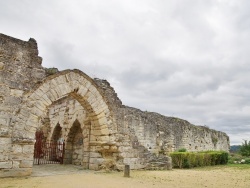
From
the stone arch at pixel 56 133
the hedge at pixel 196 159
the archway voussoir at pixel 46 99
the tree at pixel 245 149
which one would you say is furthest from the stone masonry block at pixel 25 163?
the tree at pixel 245 149

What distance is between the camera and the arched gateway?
6823 millimetres

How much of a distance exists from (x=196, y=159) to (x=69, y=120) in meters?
6.45

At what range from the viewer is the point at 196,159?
40.9 feet

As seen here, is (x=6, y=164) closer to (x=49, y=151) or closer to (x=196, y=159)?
(x=49, y=151)

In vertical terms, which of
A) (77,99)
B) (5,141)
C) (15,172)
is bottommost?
(15,172)

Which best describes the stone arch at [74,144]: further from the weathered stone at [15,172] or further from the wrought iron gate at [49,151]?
the weathered stone at [15,172]

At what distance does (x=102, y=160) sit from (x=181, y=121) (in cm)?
824

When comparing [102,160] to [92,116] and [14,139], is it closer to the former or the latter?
[92,116]

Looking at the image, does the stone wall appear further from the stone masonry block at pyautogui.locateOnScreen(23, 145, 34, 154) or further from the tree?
the tree

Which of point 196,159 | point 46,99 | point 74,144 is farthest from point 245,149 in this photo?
point 46,99

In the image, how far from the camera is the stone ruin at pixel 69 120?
265 inches

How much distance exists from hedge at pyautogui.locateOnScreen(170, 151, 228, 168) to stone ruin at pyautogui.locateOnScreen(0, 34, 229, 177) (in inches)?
36.9

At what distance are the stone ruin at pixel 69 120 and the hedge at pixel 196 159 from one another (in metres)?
0.94

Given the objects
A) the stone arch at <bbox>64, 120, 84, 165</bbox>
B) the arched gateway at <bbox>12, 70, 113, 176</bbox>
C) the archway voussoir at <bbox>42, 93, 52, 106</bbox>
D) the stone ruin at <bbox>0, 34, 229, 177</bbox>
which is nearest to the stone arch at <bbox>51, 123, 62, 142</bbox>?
the stone ruin at <bbox>0, 34, 229, 177</bbox>
